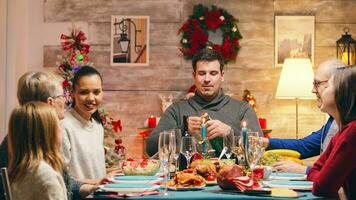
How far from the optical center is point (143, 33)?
564 centimetres

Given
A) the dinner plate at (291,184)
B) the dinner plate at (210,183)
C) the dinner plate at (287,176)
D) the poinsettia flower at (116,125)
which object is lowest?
the poinsettia flower at (116,125)

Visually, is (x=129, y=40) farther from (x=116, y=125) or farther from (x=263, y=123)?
(x=263, y=123)

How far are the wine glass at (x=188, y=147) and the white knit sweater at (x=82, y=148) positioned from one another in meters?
0.54

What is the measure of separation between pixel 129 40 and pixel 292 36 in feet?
5.20

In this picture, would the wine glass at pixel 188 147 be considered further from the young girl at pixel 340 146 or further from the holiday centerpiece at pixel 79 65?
the holiday centerpiece at pixel 79 65

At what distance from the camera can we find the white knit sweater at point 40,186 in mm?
1992

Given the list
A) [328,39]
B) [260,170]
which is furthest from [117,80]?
[260,170]

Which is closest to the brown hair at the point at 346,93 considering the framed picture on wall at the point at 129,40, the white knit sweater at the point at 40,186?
the white knit sweater at the point at 40,186

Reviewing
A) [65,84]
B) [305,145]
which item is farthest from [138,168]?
[65,84]

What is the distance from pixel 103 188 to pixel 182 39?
3.42m

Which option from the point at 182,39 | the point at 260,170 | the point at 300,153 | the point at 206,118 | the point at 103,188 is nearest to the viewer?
the point at 103,188

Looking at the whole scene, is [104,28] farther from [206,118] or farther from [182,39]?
[206,118]

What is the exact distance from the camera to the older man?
292 centimetres

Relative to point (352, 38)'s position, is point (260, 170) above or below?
below
